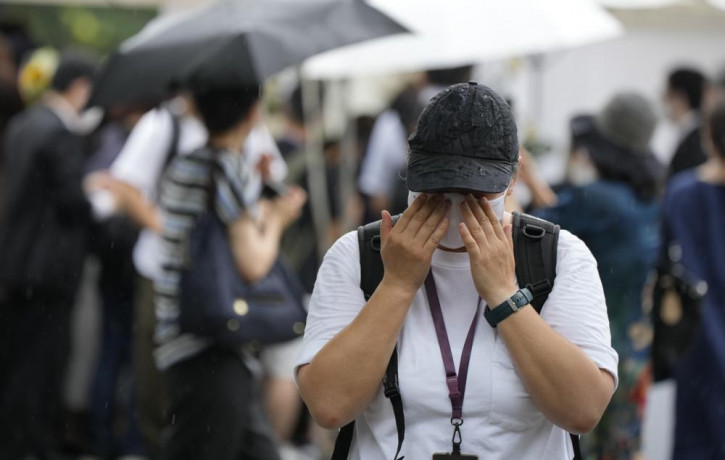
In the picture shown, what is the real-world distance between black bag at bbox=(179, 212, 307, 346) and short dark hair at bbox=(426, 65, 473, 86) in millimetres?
2776

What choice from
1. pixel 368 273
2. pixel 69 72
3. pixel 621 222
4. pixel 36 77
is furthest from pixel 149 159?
pixel 368 273

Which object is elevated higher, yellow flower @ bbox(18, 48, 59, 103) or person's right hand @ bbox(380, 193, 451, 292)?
person's right hand @ bbox(380, 193, 451, 292)

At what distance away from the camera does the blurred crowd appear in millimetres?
5258

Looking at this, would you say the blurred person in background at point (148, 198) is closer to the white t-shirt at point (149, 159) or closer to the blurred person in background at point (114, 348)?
the white t-shirt at point (149, 159)

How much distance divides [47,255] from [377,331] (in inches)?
188

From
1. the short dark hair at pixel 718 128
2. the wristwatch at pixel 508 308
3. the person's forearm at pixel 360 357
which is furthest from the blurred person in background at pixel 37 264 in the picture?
the wristwatch at pixel 508 308

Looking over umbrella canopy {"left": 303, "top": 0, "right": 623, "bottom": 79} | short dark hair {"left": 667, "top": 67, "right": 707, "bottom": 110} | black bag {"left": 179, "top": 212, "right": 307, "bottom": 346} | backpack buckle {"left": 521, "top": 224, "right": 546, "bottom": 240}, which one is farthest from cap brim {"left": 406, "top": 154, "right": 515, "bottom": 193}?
short dark hair {"left": 667, "top": 67, "right": 707, "bottom": 110}

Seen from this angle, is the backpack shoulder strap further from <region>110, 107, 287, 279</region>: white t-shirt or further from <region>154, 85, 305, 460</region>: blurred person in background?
<region>110, 107, 287, 279</region>: white t-shirt

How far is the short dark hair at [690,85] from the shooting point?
30.6 feet

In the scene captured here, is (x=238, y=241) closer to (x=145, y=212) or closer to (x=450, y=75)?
(x=145, y=212)

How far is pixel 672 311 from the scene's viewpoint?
581cm

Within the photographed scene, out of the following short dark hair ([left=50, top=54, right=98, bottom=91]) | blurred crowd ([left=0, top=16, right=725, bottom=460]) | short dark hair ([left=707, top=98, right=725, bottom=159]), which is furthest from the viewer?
short dark hair ([left=50, top=54, right=98, bottom=91])

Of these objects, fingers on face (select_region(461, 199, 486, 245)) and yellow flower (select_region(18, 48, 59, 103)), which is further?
yellow flower (select_region(18, 48, 59, 103))

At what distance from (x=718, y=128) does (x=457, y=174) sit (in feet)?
10.2
